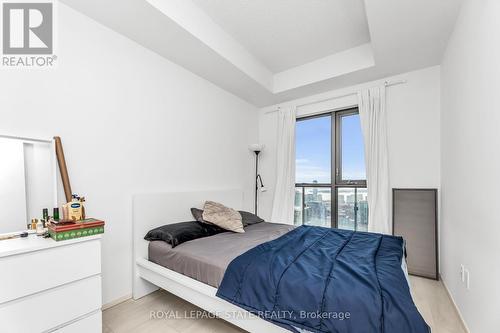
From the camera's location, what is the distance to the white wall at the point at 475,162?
1.44 m

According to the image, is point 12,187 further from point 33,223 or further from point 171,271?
point 171,271

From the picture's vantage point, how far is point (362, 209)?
3.53 meters

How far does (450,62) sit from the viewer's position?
8.09 feet

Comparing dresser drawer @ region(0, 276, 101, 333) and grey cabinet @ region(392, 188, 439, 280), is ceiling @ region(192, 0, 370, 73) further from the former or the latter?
dresser drawer @ region(0, 276, 101, 333)

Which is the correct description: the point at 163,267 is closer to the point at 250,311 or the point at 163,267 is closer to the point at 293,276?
the point at 250,311

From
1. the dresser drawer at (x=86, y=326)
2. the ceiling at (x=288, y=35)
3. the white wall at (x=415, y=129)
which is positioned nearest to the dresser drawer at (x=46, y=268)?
the dresser drawer at (x=86, y=326)

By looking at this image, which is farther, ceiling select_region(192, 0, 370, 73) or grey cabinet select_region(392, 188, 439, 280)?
grey cabinet select_region(392, 188, 439, 280)

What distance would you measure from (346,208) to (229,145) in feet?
6.90

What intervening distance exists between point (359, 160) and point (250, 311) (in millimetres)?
Result: 2854

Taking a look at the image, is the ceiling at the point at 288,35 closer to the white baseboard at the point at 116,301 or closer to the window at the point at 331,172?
the window at the point at 331,172

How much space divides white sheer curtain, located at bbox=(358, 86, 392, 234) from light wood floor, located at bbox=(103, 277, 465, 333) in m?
0.94

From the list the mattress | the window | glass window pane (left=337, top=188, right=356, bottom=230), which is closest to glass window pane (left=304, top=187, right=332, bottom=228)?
the window

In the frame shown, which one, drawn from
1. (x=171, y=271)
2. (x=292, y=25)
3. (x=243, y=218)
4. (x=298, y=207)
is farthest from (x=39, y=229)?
(x=298, y=207)

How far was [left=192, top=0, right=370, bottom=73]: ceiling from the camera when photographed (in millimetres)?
2400
